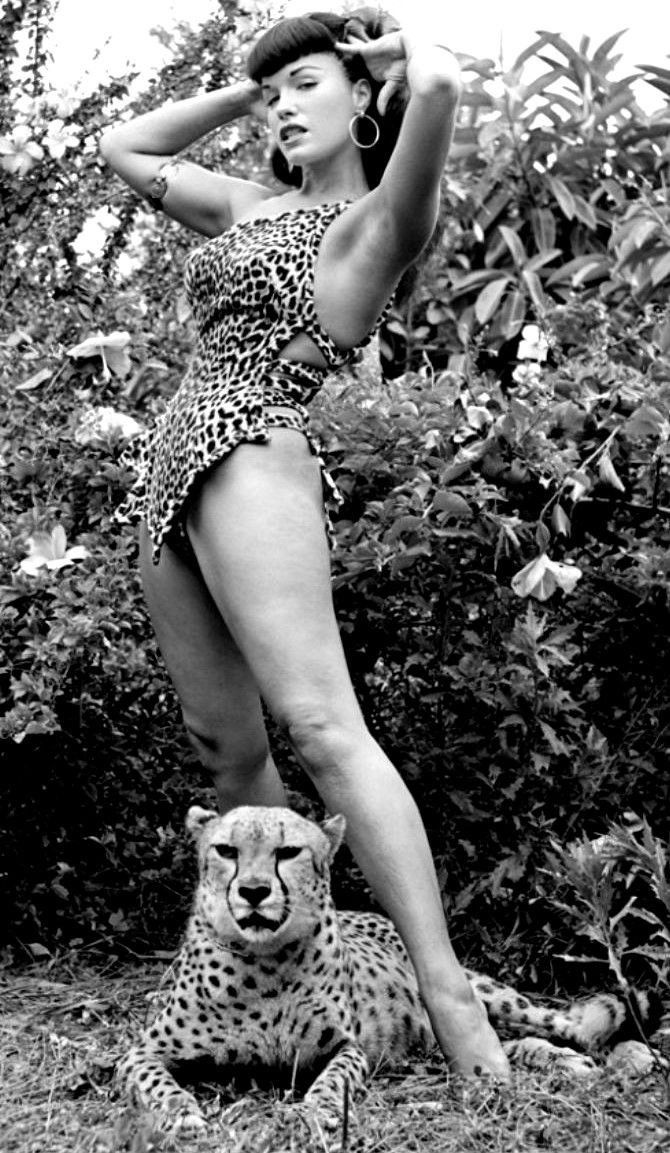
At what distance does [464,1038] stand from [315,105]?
6.62ft

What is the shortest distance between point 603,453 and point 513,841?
3.50ft

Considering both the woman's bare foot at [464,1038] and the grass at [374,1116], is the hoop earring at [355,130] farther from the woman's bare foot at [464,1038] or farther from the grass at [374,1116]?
the grass at [374,1116]

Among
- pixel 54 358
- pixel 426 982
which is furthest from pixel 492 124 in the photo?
pixel 426 982

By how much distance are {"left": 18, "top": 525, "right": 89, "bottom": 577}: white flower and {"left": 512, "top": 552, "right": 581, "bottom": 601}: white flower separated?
1142 millimetres

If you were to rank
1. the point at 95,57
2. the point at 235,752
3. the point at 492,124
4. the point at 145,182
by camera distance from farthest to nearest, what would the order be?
the point at 492,124 < the point at 95,57 < the point at 145,182 < the point at 235,752

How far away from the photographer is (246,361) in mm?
3480

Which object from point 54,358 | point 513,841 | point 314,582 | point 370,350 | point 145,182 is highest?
point 145,182

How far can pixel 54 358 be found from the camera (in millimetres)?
4895

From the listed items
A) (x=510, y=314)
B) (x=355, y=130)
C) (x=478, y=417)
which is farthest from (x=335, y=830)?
(x=510, y=314)

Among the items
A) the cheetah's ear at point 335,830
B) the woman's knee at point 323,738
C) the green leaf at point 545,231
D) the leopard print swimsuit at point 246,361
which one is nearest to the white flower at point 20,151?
the leopard print swimsuit at point 246,361

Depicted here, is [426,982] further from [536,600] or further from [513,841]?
[536,600]

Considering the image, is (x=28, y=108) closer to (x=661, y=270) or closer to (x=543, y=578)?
(x=661, y=270)

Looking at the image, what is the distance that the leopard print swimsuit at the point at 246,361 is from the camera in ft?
11.0

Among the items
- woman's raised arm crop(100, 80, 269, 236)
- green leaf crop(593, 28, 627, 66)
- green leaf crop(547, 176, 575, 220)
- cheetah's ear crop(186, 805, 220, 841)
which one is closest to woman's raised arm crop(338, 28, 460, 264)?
woman's raised arm crop(100, 80, 269, 236)
